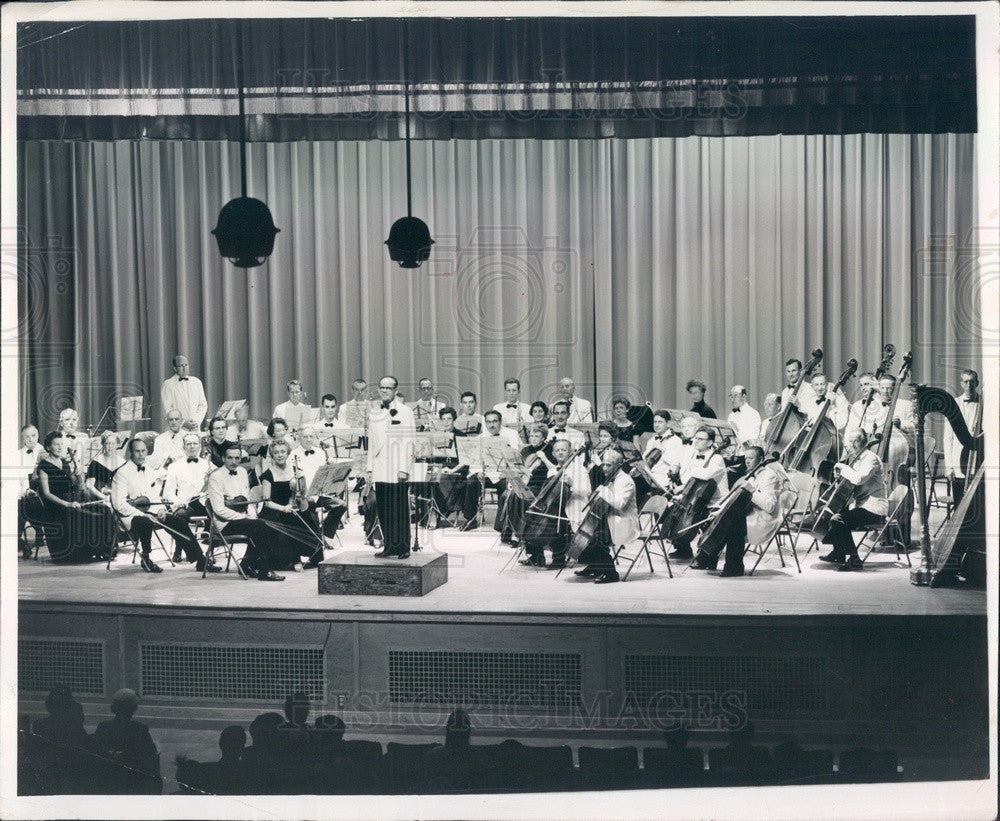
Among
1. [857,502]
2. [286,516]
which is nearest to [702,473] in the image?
[857,502]

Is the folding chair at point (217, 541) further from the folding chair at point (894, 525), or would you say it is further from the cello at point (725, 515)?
the folding chair at point (894, 525)

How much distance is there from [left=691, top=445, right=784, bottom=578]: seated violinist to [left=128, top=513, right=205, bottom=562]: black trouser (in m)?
3.06

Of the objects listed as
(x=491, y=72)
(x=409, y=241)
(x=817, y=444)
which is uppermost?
(x=491, y=72)

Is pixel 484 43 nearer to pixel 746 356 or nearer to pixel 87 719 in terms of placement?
A: pixel 746 356

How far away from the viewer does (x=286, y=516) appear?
643 cm

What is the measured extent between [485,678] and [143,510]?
96.4 inches

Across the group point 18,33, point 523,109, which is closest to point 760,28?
point 523,109

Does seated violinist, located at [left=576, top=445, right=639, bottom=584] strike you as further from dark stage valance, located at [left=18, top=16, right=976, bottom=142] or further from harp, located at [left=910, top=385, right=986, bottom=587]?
dark stage valance, located at [left=18, top=16, right=976, bottom=142]

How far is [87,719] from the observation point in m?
5.59

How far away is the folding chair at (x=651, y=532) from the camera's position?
20.2ft

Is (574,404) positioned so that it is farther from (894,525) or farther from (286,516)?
(894,525)

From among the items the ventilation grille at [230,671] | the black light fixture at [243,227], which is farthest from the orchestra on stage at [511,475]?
the black light fixture at [243,227]

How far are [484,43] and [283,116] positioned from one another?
1.30m

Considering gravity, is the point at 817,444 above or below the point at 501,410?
below
